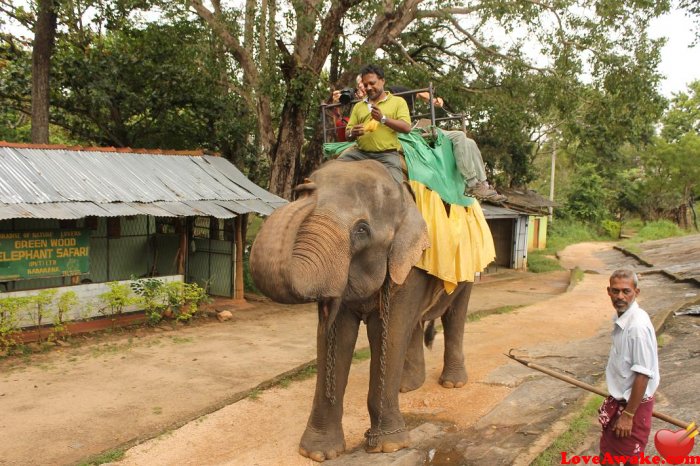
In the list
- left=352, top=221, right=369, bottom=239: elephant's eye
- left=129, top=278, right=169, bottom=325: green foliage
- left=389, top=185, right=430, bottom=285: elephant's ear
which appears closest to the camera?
left=352, top=221, right=369, bottom=239: elephant's eye

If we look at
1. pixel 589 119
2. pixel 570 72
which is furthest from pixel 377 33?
pixel 589 119

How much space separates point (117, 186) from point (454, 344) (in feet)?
22.7

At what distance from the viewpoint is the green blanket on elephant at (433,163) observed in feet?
18.1

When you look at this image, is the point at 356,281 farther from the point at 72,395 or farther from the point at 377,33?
the point at 377,33

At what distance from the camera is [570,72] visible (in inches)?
584

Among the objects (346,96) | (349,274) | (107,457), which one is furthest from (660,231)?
(107,457)

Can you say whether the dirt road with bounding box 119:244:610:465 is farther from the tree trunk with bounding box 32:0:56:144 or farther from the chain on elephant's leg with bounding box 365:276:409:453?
the tree trunk with bounding box 32:0:56:144

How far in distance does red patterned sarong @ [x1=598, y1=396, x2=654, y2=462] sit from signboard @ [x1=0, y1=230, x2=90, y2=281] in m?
9.31

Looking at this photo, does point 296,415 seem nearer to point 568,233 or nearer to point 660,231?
point 568,233

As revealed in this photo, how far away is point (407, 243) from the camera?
15.4 ft

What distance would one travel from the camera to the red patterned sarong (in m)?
3.77

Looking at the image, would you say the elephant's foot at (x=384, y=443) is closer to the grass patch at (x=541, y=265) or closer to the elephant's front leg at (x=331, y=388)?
the elephant's front leg at (x=331, y=388)

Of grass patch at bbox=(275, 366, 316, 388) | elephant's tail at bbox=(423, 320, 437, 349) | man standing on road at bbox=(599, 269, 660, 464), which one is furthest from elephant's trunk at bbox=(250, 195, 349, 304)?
elephant's tail at bbox=(423, 320, 437, 349)

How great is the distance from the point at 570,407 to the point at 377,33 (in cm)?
1059
